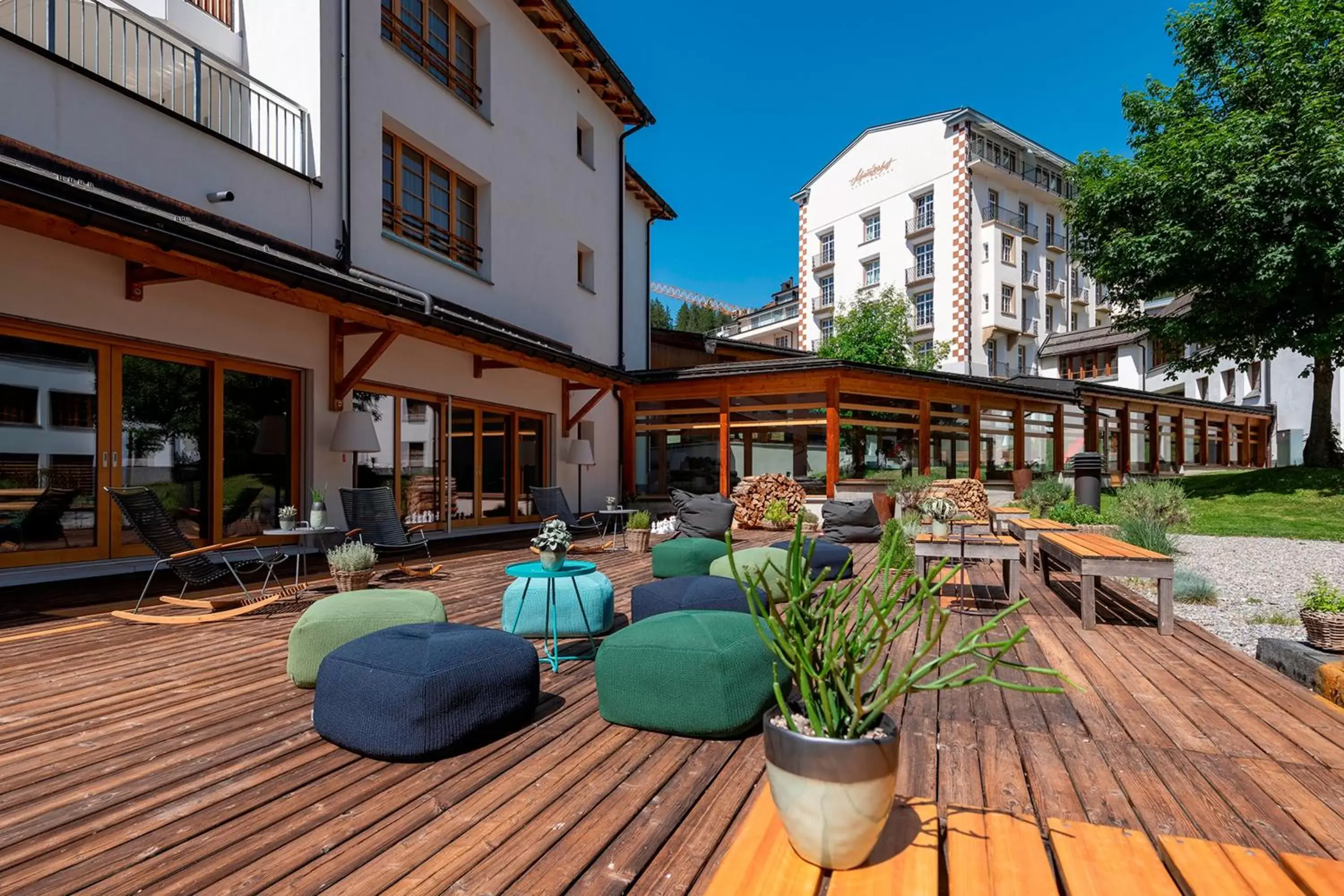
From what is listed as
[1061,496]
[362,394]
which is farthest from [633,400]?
[1061,496]

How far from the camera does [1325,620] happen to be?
3.63 metres

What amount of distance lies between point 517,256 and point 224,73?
4.85 metres

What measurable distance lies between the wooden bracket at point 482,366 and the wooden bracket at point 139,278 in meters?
4.71

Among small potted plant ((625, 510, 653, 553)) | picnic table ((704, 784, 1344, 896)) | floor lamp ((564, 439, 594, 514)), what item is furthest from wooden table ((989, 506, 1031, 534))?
picnic table ((704, 784, 1344, 896))

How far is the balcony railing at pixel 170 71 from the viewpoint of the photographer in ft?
21.9

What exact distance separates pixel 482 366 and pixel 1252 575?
9.97m

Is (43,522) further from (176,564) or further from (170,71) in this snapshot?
(170,71)

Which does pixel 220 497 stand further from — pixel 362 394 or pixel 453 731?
pixel 453 731

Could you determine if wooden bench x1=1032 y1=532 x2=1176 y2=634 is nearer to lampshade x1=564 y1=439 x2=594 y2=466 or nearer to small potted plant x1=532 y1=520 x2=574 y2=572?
small potted plant x1=532 y1=520 x2=574 y2=572

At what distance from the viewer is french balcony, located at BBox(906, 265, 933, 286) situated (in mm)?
30266

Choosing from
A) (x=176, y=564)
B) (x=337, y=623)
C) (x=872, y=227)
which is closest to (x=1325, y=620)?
(x=337, y=623)

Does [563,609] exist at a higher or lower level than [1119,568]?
lower

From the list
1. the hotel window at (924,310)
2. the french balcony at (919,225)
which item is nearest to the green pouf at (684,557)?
the hotel window at (924,310)

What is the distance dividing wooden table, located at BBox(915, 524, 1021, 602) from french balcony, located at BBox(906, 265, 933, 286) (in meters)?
26.9
